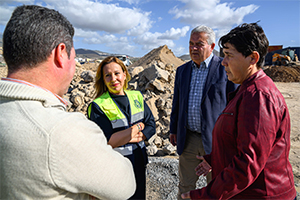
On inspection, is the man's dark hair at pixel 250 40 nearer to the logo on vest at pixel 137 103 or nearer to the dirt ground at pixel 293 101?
the logo on vest at pixel 137 103

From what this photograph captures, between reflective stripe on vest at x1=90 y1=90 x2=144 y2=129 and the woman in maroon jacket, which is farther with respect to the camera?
reflective stripe on vest at x1=90 y1=90 x2=144 y2=129

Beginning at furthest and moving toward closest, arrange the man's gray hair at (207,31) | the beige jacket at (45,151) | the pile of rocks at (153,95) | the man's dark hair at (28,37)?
the pile of rocks at (153,95) → the man's gray hair at (207,31) → the man's dark hair at (28,37) → the beige jacket at (45,151)

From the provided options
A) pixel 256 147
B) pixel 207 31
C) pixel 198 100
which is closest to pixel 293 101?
pixel 207 31

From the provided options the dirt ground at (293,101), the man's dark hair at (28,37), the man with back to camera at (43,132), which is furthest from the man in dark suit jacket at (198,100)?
the dirt ground at (293,101)

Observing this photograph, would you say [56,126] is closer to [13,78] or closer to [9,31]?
[13,78]

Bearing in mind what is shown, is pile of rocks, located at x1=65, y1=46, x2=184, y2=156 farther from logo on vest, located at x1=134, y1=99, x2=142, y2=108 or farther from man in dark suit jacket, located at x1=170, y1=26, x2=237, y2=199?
logo on vest, located at x1=134, y1=99, x2=142, y2=108

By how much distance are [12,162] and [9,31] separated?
609 millimetres

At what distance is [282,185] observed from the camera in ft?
4.34

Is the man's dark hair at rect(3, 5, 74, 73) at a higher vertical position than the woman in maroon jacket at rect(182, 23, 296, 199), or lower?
higher

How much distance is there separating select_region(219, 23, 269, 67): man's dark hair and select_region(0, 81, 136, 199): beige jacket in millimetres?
1250

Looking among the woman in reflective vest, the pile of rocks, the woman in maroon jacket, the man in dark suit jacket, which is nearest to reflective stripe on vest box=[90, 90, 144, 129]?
the woman in reflective vest

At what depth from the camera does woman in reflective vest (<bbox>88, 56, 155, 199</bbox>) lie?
7.18 feet

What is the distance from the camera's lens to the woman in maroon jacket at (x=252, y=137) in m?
1.21

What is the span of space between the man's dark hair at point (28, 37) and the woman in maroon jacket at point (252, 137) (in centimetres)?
122
